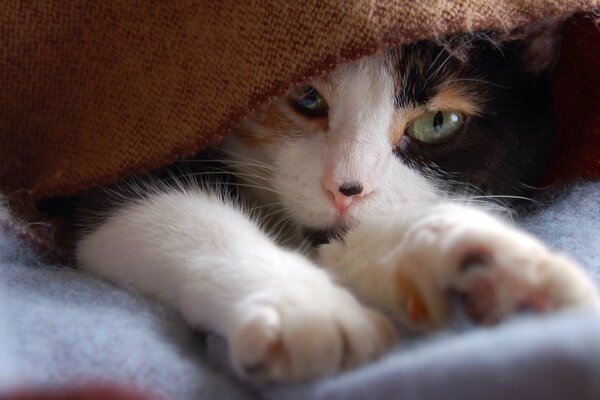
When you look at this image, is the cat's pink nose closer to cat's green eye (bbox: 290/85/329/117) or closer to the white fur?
the white fur

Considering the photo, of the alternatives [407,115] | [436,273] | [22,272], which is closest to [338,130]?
[407,115]

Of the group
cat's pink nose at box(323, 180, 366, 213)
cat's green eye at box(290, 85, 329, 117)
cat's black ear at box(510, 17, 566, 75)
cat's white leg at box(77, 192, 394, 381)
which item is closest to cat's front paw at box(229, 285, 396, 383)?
cat's white leg at box(77, 192, 394, 381)

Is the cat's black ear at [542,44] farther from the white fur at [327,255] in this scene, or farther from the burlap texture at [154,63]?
the white fur at [327,255]

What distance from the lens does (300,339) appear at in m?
0.49

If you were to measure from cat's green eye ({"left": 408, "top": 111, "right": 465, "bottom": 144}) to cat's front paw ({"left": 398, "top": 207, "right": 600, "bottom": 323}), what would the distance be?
298mm

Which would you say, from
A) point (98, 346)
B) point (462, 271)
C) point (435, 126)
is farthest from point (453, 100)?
point (98, 346)

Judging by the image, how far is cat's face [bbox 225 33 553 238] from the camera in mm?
776

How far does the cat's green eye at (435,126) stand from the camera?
84 cm

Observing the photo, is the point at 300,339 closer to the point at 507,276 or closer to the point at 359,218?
the point at 507,276

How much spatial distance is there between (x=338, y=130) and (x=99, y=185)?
341 millimetres

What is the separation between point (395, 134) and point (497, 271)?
359 mm

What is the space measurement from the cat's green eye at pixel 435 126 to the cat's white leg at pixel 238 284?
26 cm

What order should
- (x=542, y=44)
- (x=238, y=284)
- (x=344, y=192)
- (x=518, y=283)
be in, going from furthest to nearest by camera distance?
1. (x=542, y=44)
2. (x=344, y=192)
3. (x=238, y=284)
4. (x=518, y=283)

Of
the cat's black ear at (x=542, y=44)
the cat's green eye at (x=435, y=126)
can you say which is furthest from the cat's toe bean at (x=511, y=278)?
the cat's black ear at (x=542, y=44)
